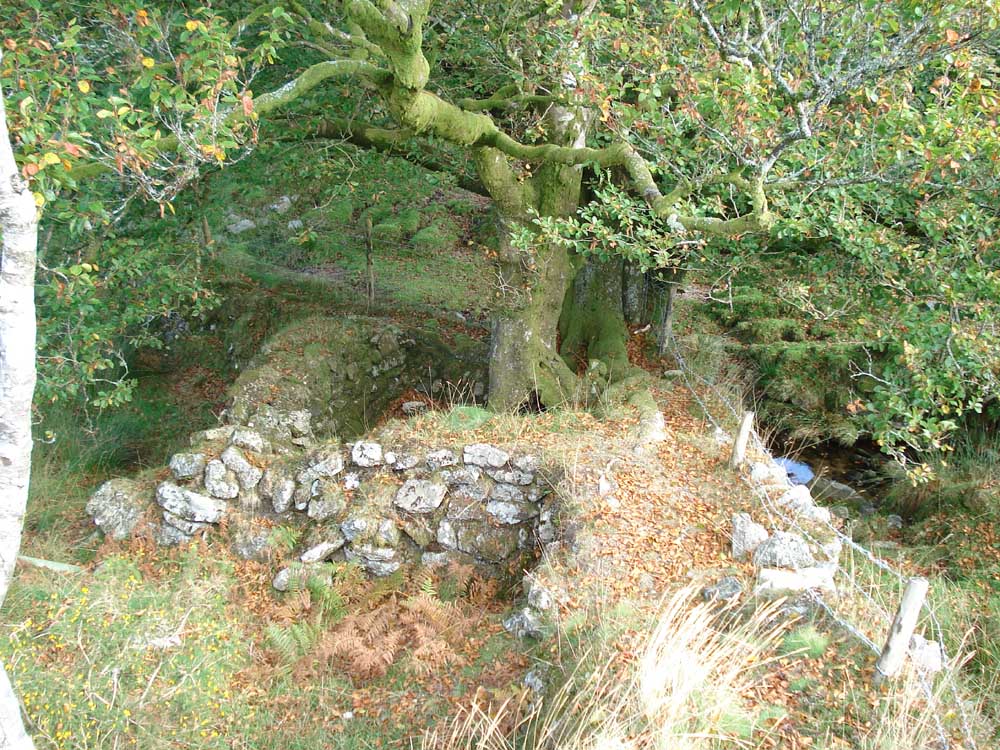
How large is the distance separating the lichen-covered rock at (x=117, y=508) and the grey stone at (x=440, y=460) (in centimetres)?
300

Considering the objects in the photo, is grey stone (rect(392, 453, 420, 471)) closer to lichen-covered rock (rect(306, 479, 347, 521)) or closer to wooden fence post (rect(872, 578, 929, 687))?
lichen-covered rock (rect(306, 479, 347, 521))

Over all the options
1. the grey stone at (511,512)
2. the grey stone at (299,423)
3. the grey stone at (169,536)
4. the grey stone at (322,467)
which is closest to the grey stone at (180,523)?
Result: the grey stone at (169,536)

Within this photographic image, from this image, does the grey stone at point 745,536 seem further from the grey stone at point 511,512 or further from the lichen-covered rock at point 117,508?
the lichen-covered rock at point 117,508

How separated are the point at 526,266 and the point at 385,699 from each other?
18.5ft

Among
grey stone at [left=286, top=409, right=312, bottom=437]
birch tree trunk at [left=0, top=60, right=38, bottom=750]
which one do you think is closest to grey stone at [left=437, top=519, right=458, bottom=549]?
grey stone at [left=286, top=409, right=312, bottom=437]

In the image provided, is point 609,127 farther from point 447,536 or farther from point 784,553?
point 447,536

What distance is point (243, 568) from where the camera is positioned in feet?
22.4

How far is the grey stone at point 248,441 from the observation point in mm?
7594

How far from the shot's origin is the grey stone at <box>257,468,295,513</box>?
7.30m

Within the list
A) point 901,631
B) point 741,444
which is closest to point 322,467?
point 741,444

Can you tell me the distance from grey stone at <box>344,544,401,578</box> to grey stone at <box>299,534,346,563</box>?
12cm

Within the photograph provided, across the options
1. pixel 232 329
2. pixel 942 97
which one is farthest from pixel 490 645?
pixel 232 329

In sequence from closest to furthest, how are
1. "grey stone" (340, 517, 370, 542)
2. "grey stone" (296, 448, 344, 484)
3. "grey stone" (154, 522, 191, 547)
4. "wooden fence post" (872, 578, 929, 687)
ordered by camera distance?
"wooden fence post" (872, 578, 929, 687) → "grey stone" (154, 522, 191, 547) → "grey stone" (340, 517, 370, 542) → "grey stone" (296, 448, 344, 484)

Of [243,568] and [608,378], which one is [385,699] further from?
[608,378]
